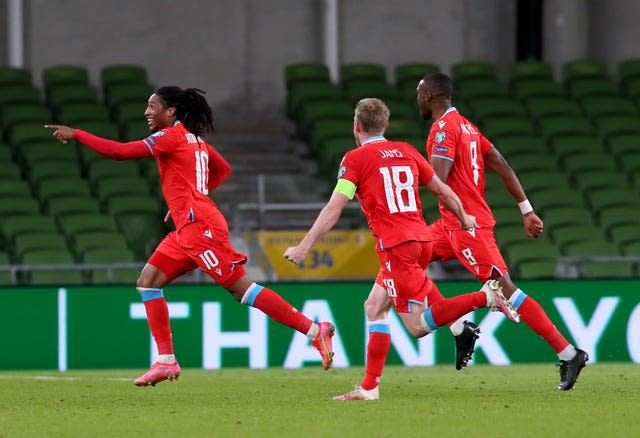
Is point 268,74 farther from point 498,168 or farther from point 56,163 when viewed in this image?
point 498,168

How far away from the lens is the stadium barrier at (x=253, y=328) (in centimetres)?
1336

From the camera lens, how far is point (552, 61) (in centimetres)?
→ 2275

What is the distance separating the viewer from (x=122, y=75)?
20.0 m

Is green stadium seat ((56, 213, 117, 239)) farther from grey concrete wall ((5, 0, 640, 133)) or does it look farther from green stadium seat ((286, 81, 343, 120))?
grey concrete wall ((5, 0, 640, 133))

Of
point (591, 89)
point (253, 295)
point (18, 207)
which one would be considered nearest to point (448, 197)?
point (253, 295)

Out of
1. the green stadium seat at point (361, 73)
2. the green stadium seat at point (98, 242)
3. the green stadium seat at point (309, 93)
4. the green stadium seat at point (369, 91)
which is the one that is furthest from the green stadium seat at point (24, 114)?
the green stadium seat at point (361, 73)

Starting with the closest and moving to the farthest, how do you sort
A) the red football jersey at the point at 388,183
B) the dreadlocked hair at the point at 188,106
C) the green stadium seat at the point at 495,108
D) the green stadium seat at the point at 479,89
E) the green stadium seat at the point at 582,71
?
the red football jersey at the point at 388,183 < the dreadlocked hair at the point at 188,106 < the green stadium seat at the point at 495,108 < the green stadium seat at the point at 479,89 < the green stadium seat at the point at 582,71

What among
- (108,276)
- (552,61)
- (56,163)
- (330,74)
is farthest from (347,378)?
(552,61)

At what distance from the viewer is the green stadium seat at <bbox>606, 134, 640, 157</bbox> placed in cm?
1961

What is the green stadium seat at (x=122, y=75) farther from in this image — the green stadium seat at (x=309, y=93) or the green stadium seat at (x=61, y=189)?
the green stadium seat at (x=61, y=189)

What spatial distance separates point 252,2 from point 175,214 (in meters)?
13.3

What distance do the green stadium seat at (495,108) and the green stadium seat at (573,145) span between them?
2.90 feet

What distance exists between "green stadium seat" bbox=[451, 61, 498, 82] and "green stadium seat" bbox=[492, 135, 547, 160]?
197cm

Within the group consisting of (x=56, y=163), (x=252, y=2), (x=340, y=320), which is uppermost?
(x=252, y=2)
